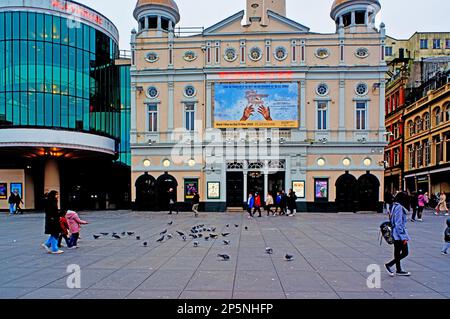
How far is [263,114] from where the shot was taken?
99.1ft

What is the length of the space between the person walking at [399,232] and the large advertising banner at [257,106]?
73.7ft

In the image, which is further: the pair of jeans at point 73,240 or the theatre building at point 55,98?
the theatre building at point 55,98

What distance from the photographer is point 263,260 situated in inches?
371

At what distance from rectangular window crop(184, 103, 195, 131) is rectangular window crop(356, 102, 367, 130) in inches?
574

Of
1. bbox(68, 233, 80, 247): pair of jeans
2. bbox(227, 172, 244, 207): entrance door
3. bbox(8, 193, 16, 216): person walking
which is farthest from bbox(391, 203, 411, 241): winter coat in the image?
bbox(8, 193, 16, 216): person walking

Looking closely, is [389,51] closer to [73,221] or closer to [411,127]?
[411,127]

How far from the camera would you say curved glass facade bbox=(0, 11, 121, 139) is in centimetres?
3002

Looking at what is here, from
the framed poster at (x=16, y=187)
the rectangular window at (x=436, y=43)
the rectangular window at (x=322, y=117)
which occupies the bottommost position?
the framed poster at (x=16, y=187)

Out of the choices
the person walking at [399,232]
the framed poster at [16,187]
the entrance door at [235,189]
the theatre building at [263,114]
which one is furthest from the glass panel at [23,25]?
the person walking at [399,232]

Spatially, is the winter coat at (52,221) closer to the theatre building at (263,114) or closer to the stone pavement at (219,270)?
the stone pavement at (219,270)

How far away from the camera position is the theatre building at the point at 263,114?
29938 mm

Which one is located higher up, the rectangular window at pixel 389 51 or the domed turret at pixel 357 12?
the rectangular window at pixel 389 51
